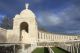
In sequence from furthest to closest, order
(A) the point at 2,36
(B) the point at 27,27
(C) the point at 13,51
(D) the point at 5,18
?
(D) the point at 5,18 < (B) the point at 27,27 < (A) the point at 2,36 < (C) the point at 13,51

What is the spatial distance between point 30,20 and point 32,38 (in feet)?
10.4

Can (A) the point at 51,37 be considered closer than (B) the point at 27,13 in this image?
No

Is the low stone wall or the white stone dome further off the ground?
the white stone dome

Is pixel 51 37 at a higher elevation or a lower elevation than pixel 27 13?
lower

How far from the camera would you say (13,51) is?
21.1m

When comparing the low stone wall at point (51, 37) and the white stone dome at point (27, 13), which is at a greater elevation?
the white stone dome at point (27, 13)

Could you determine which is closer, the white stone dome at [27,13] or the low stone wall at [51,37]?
the white stone dome at [27,13]

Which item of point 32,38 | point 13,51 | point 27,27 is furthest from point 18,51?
point 27,27

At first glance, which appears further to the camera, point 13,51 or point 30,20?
point 30,20

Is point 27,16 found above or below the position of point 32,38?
above

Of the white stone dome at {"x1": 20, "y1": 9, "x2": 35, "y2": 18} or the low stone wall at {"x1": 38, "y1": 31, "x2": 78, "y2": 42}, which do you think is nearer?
the white stone dome at {"x1": 20, "y1": 9, "x2": 35, "y2": 18}

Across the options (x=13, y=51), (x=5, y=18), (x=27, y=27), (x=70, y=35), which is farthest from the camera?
(x=5, y=18)

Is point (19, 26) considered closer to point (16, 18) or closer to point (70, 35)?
point (16, 18)

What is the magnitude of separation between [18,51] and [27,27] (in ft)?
78.5
